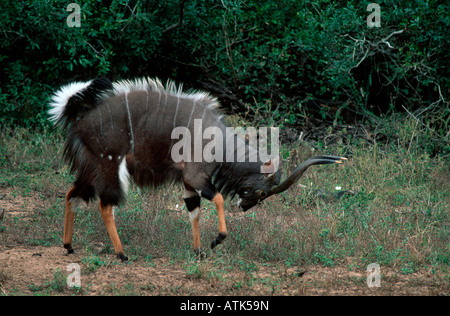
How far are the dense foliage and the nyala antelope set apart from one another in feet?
11.2

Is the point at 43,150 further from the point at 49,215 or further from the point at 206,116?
the point at 206,116

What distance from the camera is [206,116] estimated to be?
5723mm

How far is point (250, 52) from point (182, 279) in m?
5.93

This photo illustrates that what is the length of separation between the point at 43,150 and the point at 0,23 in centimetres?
195

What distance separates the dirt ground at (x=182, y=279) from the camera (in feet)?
15.3

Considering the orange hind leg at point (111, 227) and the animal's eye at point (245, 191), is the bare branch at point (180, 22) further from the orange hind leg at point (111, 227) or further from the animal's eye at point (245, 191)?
the orange hind leg at point (111, 227)

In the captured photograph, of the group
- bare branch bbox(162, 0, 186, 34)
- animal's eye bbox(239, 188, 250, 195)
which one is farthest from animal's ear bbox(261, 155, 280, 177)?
bare branch bbox(162, 0, 186, 34)

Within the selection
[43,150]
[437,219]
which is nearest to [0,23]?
[43,150]

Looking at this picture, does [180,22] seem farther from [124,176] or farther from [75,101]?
[124,176]

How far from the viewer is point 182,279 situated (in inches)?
195

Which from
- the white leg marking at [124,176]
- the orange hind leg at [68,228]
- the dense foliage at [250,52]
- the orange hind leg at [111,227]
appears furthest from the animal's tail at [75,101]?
the dense foliage at [250,52]

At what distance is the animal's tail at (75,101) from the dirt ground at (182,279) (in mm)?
1342

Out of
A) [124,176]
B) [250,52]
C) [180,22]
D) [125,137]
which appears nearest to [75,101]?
[125,137]

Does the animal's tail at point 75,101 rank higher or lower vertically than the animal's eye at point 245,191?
higher
